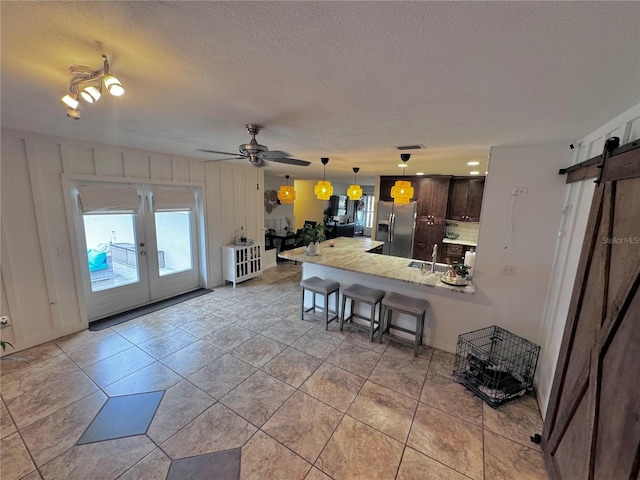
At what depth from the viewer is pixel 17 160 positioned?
2781 mm

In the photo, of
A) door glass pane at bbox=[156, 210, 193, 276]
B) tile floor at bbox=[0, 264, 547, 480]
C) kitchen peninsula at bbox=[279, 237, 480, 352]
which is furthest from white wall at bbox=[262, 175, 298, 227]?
tile floor at bbox=[0, 264, 547, 480]

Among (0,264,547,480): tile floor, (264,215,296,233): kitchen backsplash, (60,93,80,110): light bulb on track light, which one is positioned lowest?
(0,264,547,480): tile floor

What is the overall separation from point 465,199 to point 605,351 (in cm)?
530

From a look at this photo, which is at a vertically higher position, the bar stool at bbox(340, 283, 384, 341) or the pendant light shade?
the pendant light shade

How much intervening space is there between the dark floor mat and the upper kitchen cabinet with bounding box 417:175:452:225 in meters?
5.12

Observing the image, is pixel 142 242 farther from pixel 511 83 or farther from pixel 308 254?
pixel 511 83

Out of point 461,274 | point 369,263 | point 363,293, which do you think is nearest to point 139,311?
point 363,293

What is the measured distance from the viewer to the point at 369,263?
369 centimetres

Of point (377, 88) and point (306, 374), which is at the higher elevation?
point (377, 88)

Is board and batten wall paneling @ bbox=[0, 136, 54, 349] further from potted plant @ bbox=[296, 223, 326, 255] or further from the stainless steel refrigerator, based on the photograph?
the stainless steel refrigerator

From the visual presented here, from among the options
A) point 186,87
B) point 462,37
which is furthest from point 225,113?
point 462,37

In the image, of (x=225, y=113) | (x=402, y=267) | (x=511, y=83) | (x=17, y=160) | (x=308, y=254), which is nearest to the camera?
(x=511, y=83)

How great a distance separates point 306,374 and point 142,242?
3283 mm

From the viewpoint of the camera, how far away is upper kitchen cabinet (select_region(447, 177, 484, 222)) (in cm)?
590
